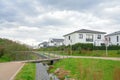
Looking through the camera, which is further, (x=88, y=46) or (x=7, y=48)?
(x=88, y=46)

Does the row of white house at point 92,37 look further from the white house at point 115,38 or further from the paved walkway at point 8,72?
the paved walkway at point 8,72

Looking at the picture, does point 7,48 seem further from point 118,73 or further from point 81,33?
point 81,33

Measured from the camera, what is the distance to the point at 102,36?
73.9 metres

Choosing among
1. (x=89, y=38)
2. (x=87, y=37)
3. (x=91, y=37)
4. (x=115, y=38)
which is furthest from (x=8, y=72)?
(x=115, y=38)

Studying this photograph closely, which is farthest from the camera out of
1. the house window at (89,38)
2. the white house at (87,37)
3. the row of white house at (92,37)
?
the house window at (89,38)

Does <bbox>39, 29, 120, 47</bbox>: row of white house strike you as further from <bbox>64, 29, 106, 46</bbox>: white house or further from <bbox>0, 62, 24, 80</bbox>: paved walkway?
<bbox>0, 62, 24, 80</bbox>: paved walkway

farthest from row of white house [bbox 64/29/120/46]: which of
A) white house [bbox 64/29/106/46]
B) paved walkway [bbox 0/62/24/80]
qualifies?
paved walkway [bbox 0/62/24/80]

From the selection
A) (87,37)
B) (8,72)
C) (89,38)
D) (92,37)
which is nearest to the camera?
(8,72)

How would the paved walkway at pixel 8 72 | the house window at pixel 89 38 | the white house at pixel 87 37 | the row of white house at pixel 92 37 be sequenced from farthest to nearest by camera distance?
the house window at pixel 89 38, the white house at pixel 87 37, the row of white house at pixel 92 37, the paved walkway at pixel 8 72

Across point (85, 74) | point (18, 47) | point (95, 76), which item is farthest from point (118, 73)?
point (18, 47)

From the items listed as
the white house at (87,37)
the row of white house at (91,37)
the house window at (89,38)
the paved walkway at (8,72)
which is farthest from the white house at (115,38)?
the paved walkway at (8,72)

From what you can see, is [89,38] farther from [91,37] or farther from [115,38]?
[115,38]

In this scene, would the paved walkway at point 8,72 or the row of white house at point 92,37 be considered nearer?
the paved walkway at point 8,72

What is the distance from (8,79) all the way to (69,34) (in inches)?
2451
